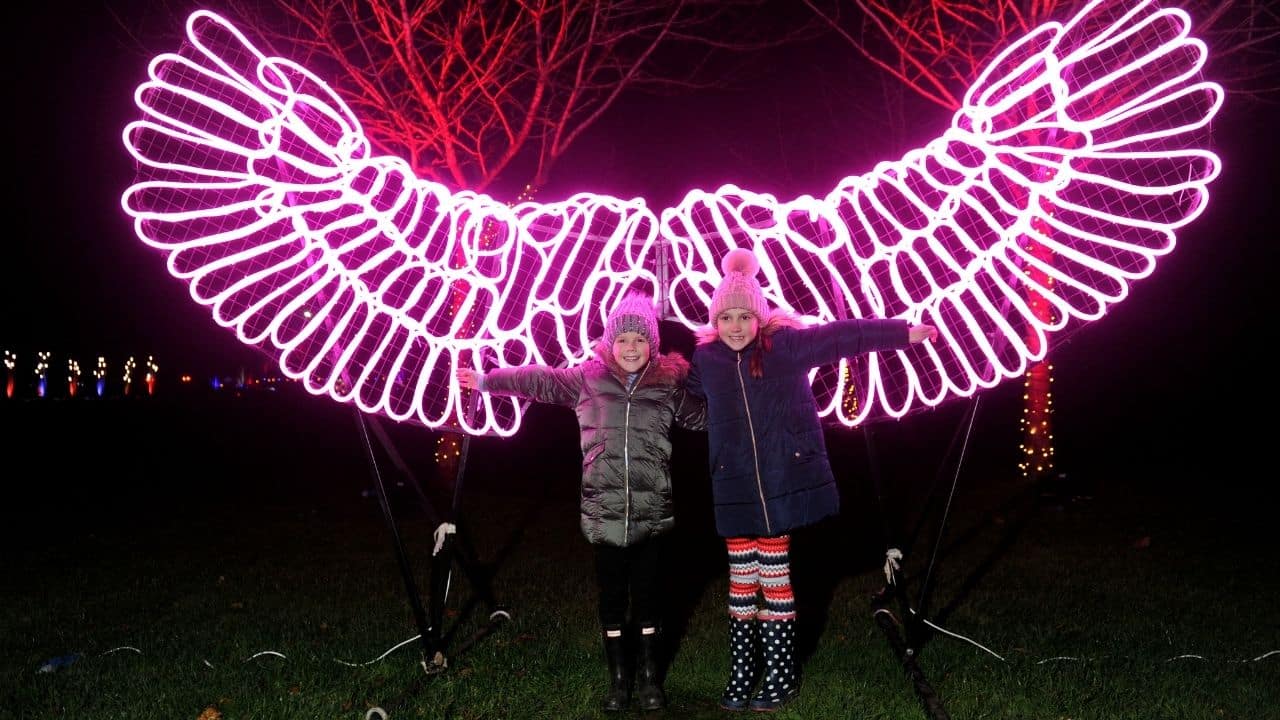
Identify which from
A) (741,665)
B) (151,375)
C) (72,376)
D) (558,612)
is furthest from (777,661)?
(151,375)

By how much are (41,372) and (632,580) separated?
61.6 m

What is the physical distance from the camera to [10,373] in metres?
51.5

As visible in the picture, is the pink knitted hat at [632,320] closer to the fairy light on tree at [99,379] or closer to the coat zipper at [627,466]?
the coat zipper at [627,466]

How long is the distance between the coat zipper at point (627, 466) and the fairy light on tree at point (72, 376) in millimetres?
61845

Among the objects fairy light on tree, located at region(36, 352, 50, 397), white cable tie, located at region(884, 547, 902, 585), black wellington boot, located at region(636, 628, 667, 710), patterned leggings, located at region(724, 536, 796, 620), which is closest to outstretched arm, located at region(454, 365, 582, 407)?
patterned leggings, located at region(724, 536, 796, 620)

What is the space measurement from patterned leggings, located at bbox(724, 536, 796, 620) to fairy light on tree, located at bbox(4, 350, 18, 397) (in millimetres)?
50321

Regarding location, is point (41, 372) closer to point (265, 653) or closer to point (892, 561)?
point (265, 653)

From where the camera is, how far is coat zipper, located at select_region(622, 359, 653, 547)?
4832 mm

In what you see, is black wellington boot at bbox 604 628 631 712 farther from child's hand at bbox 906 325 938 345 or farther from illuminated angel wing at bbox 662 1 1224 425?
child's hand at bbox 906 325 938 345

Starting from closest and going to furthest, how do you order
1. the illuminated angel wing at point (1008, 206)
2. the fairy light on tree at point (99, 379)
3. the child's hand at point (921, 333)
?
the illuminated angel wing at point (1008, 206) < the child's hand at point (921, 333) < the fairy light on tree at point (99, 379)

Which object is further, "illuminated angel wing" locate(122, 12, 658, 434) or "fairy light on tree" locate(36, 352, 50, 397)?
"fairy light on tree" locate(36, 352, 50, 397)

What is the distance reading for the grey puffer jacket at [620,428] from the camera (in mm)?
4848

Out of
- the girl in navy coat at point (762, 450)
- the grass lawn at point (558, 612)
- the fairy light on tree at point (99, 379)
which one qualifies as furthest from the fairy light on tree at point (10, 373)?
the girl in navy coat at point (762, 450)

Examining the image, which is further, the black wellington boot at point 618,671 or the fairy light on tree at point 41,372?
the fairy light on tree at point 41,372
